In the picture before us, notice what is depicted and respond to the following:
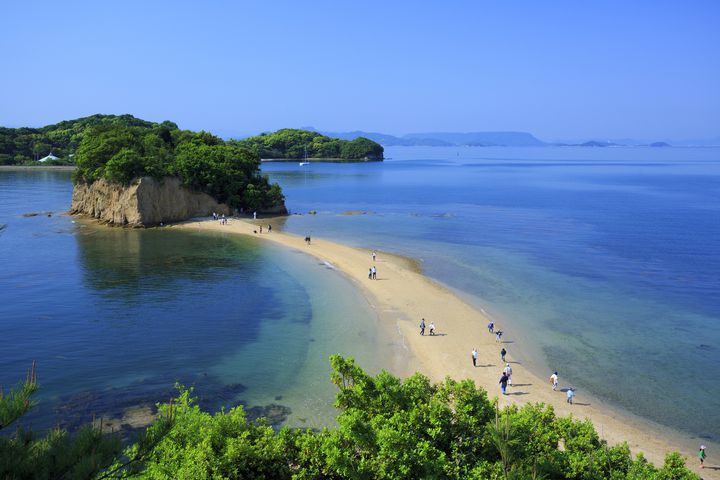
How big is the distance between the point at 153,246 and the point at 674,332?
51.6 metres

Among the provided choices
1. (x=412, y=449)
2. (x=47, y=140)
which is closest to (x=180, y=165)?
(x=412, y=449)

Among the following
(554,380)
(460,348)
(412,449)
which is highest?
(412,449)

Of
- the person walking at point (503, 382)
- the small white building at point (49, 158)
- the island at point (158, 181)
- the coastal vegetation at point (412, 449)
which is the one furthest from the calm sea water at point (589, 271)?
the small white building at point (49, 158)

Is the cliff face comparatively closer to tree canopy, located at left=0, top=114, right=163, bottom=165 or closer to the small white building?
tree canopy, located at left=0, top=114, right=163, bottom=165

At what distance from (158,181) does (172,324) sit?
132ft

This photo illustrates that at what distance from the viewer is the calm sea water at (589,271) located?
29.1m

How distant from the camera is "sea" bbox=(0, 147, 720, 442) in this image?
2731cm

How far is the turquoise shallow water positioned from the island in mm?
10672

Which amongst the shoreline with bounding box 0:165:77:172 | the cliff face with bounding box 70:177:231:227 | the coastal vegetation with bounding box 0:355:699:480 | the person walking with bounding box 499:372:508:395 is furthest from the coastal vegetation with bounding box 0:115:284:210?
the shoreline with bounding box 0:165:77:172

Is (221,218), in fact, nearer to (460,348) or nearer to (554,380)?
(460,348)

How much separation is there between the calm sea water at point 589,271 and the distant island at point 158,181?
9.94m

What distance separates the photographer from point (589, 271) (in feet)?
170

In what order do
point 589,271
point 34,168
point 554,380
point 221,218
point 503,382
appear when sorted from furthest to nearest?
point 34,168 → point 221,218 → point 589,271 → point 554,380 → point 503,382

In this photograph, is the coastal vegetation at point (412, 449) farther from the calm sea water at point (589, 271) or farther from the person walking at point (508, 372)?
the calm sea water at point (589, 271)
